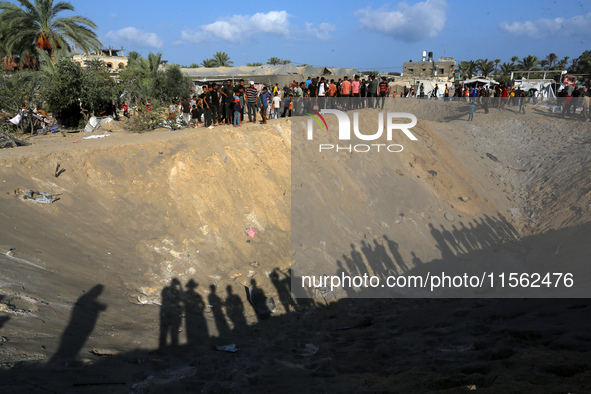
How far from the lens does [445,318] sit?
712 cm

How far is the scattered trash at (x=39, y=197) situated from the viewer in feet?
27.8

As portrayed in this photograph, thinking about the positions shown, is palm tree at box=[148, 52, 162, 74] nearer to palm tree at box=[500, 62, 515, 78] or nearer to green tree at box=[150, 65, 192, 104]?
green tree at box=[150, 65, 192, 104]

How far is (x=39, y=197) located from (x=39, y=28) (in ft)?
53.0

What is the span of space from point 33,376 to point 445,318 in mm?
6253

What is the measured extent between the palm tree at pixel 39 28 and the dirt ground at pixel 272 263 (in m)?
7.69

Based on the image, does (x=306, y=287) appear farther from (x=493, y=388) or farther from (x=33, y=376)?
(x=33, y=376)

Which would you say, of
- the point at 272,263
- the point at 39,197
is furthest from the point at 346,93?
the point at 39,197

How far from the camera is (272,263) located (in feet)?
31.6

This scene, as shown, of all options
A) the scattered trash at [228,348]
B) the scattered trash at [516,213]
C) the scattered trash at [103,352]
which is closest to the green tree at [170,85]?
the scattered trash at [516,213]

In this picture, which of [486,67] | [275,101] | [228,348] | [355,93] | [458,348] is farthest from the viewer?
[486,67]

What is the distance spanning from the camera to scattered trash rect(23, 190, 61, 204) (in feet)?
27.8

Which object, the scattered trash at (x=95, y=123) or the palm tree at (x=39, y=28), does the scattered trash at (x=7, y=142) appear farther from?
the palm tree at (x=39, y=28)

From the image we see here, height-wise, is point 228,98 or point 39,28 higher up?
point 39,28

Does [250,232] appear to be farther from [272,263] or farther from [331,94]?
[331,94]
